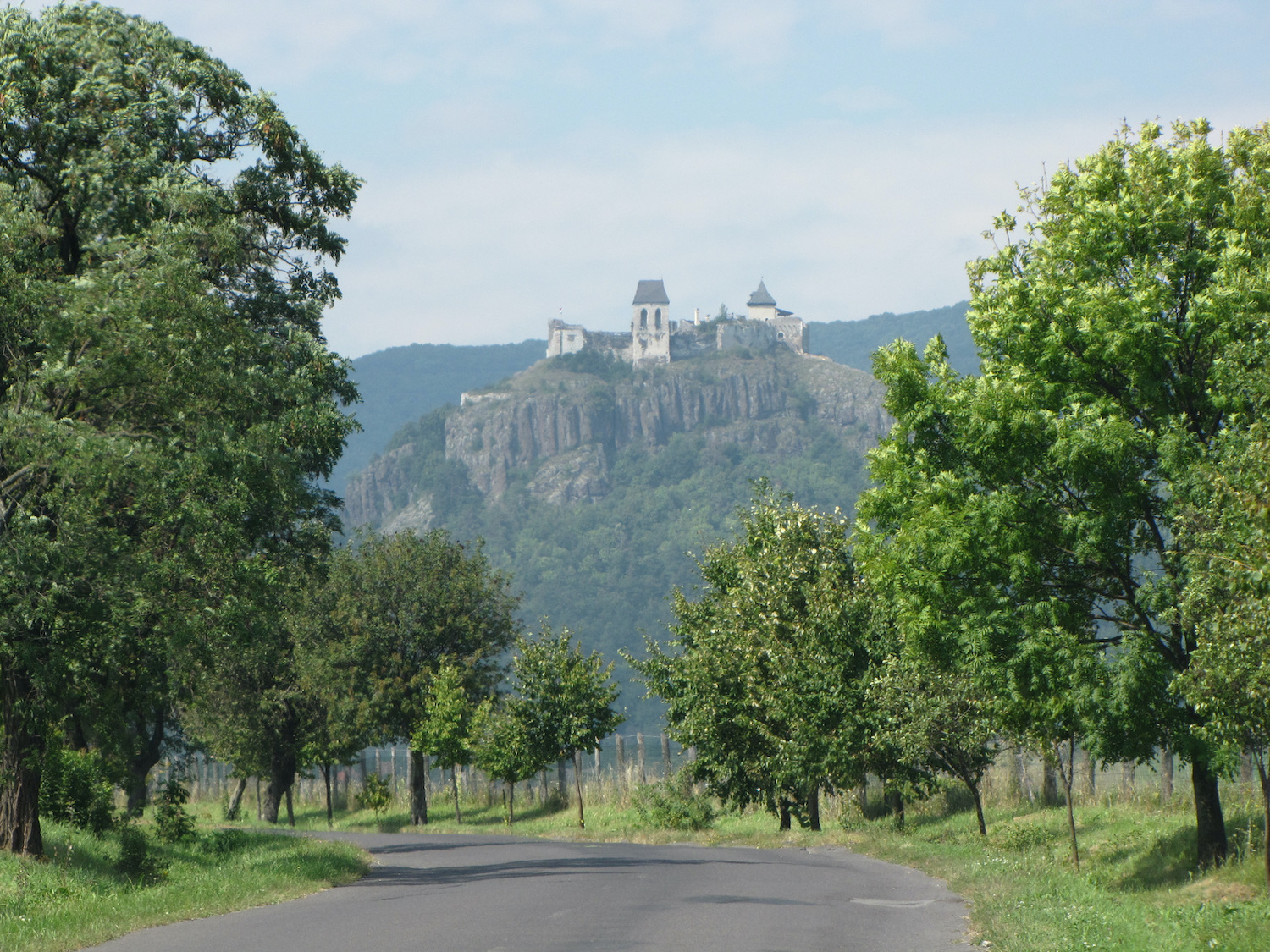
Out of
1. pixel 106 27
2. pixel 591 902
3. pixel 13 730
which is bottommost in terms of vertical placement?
pixel 591 902

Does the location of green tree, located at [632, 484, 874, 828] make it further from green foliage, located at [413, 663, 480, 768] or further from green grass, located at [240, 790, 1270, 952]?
green foliage, located at [413, 663, 480, 768]

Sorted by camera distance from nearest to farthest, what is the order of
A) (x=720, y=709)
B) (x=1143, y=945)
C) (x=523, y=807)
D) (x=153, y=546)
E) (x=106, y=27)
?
(x=1143, y=945), (x=153, y=546), (x=106, y=27), (x=720, y=709), (x=523, y=807)

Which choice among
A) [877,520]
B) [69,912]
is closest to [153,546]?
[69,912]

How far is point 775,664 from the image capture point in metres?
33.8

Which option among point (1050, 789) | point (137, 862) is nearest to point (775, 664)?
point (1050, 789)

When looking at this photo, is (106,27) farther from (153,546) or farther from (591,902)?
(591,902)

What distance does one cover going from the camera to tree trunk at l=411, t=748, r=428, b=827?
2031 inches

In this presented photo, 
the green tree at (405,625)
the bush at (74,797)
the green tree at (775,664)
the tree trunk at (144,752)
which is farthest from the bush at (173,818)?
the green tree at (405,625)

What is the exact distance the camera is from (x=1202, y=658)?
1406 cm

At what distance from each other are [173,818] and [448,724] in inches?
818

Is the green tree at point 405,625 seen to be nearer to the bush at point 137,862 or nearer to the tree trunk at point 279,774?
the tree trunk at point 279,774

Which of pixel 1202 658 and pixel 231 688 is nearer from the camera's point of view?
pixel 1202 658

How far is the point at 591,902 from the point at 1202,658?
7.97 metres

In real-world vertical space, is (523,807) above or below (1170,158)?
below
